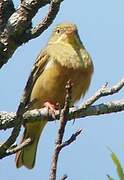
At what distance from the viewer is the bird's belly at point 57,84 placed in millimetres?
4770

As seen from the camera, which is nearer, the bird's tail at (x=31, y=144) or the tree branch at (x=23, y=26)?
the tree branch at (x=23, y=26)

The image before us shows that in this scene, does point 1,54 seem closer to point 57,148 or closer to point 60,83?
point 57,148

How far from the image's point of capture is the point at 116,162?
76.7 inches

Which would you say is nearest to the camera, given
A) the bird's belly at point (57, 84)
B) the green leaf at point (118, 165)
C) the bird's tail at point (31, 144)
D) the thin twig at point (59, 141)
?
the thin twig at point (59, 141)

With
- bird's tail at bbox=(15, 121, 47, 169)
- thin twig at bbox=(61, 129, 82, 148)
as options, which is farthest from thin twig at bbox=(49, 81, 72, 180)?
bird's tail at bbox=(15, 121, 47, 169)

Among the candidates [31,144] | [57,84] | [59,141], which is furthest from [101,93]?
[31,144]

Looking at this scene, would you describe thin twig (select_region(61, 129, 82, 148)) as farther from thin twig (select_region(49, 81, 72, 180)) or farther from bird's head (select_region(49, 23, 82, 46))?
bird's head (select_region(49, 23, 82, 46))

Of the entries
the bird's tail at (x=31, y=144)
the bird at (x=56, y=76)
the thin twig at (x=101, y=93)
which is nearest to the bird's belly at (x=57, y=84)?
the bird at (x=56, y=76)

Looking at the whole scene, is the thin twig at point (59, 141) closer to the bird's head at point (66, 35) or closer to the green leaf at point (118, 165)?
the green leaf at point (118, 165)

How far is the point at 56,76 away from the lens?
482 cm

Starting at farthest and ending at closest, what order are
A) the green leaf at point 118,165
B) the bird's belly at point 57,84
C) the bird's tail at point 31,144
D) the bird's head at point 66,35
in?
the bird's head at point 66,35, the bird's tail at point 31,144, the bird's belly at point 57,84, the green leaf at point 118,165

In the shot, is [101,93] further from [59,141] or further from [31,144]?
[31,144]

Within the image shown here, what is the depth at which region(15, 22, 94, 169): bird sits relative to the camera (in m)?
4.80

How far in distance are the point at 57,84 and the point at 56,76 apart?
0.24 feet
